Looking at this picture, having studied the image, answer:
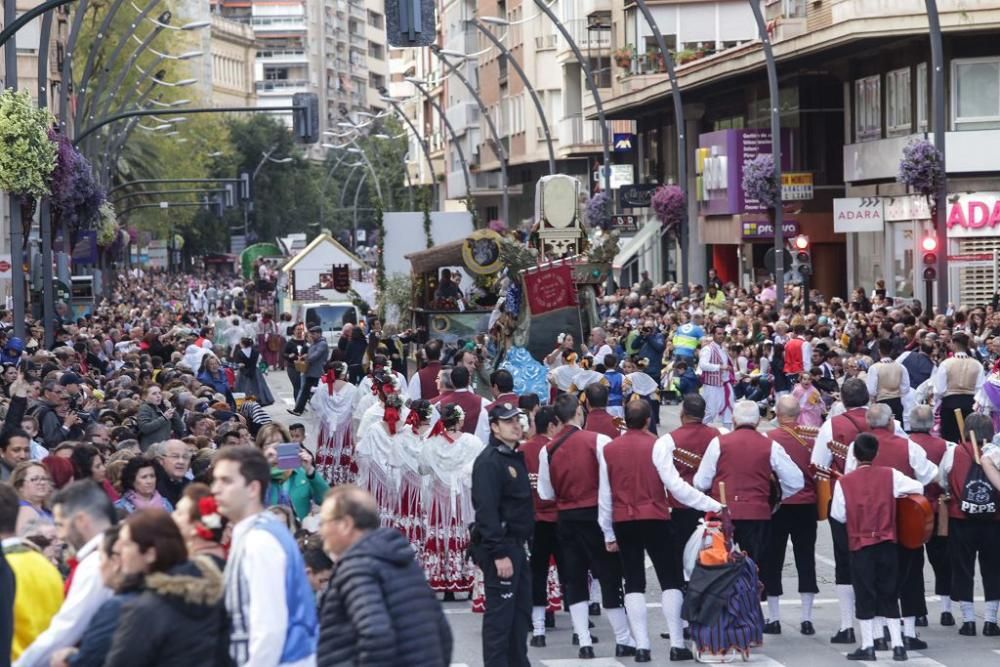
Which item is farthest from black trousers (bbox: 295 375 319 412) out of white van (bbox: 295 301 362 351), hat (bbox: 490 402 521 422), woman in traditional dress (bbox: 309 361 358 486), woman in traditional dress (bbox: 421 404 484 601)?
hat (bbox: 490 402 521 422)

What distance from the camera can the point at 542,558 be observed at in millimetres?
14070

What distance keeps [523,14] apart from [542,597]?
6772 centimetres

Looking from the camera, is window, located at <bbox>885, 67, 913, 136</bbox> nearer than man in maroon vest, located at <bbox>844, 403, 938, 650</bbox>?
No

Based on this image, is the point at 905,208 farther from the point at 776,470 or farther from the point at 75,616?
the point at 75,616

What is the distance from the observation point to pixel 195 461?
1302 cm

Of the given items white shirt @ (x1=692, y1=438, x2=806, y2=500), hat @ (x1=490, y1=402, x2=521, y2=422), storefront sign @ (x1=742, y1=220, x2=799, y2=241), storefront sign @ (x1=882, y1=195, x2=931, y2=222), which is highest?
storefront sign @ (x1=882, y1=195, x2=931, y2=222)

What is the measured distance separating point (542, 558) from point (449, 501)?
59.8 inches

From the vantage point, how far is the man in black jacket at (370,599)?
24.7ft

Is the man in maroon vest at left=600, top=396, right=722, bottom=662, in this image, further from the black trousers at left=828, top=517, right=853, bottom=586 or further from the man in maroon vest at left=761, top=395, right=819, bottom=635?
the man in maroon vest at left=761, top=395, right=819, bottom=635

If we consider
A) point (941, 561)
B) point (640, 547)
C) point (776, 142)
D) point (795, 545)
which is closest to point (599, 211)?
point (776, 142)

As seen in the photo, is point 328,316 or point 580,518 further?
point 328,316

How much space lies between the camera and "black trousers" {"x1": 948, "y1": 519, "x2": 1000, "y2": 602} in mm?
13680

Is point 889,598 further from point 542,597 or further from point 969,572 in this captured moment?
point 542,597

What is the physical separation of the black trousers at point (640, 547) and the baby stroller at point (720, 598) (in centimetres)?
26
